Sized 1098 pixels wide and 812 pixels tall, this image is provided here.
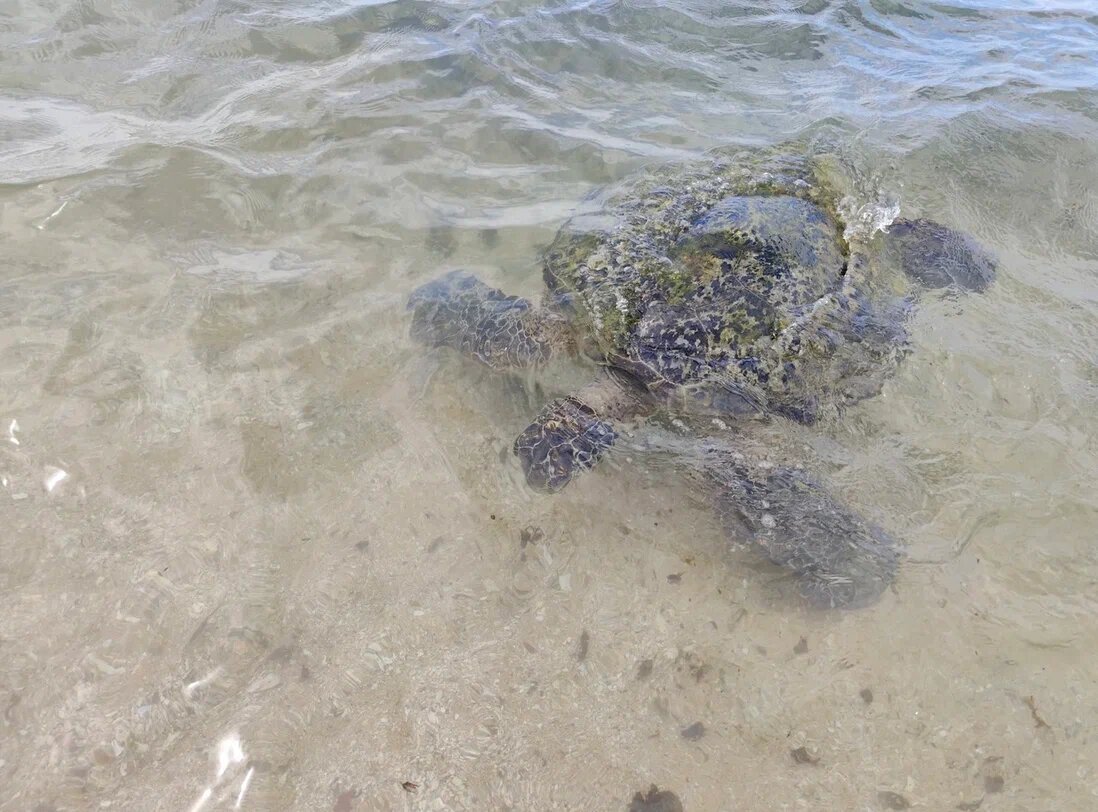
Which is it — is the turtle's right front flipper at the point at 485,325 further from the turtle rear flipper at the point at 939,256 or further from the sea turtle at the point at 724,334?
the turtle rear flipper at the point at 939,256

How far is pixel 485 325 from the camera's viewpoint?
3.90 m

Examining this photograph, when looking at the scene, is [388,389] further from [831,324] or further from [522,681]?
[831,324]

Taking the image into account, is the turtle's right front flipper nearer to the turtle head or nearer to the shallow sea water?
the shallow sea water

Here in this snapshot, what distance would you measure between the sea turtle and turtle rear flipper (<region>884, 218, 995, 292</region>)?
2cm

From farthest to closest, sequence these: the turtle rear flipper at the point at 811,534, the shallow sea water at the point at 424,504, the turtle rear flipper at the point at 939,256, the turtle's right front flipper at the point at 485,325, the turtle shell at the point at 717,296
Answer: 1. the turtle rear flipper at the point at 939,256
2. the turtle's right front flipper at the point at 485,325
3. the turtle shell at the point at 717,296
4. the turtle rear flipper at the point at 811,534
5. the shallow sea water at the point at 424,504

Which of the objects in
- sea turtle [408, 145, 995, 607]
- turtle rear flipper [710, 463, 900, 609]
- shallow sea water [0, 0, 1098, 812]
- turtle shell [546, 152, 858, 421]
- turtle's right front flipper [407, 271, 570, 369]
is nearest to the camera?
shallow sea water [0, 0, 1098, 812]

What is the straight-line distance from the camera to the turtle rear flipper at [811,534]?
292cm

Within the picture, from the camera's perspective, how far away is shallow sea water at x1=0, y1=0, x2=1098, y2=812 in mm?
2432

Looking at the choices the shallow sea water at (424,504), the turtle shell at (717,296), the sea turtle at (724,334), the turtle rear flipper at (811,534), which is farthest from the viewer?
the turtle shell at (717,296)

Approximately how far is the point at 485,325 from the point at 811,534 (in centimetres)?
207

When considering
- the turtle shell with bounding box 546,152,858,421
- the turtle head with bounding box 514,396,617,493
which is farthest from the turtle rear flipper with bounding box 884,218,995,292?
the turtle head with bounding box 514,396,617,493

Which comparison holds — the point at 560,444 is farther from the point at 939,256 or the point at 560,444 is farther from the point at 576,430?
the point at 939,256

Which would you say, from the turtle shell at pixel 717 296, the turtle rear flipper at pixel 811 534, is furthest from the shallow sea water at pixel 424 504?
the turtle shell at pixel 717 296

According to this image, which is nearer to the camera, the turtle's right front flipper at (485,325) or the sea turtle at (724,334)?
the sea turtle at (724,334)
